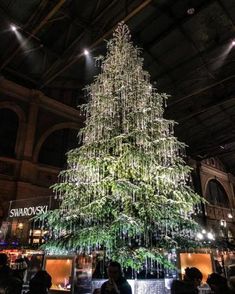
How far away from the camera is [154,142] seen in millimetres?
5902

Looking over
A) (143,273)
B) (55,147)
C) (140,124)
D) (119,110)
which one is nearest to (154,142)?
(140,124)

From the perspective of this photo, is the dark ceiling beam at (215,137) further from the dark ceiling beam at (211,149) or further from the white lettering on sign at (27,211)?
the white lettering on sign at (27,211)

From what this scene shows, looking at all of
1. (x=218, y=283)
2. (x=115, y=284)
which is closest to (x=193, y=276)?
(x=218, y=283)

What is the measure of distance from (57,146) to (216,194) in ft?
46.5

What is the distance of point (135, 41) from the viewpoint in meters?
11.6

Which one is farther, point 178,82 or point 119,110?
point 178,82

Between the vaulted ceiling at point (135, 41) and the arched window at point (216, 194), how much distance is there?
26.2 ft

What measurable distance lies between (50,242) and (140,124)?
3128 mm

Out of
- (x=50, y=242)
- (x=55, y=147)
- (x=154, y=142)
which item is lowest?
(x=50, y=242)

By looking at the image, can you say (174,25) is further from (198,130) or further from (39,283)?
(39,283)

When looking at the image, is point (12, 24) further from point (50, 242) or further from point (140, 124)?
point (50, 242)

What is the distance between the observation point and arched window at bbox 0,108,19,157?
1130cm

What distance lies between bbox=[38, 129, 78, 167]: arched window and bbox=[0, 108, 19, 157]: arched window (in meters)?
1.29

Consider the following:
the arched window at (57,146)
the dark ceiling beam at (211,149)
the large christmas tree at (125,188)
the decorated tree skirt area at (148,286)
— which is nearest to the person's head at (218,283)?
the large christmas tree at (125,188)
